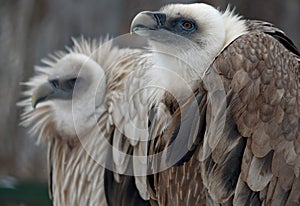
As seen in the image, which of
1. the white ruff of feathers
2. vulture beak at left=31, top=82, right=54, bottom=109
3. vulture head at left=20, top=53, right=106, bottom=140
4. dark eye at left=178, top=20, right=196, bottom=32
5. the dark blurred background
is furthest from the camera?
the dark blurred background

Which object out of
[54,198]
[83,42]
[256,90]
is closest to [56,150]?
[54,198]

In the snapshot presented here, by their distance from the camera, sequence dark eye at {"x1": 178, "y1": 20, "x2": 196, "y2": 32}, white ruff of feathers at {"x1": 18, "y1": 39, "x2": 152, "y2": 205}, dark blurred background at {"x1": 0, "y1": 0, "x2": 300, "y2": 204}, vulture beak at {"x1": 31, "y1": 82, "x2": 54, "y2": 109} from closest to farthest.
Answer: dark eye at {"x1": 178, "y1": 20, "x2": 196, "y2": 32} → white ruff of feathers at {"x1": 18, "y1": 39, "x2": 152, "y2": 205} → vulture beak at {"x1": 31, "y1": 82, "x2": 54, "y2": 109} → dark blurred background at {"x1": 0, "y1": 0, "x2": 300, "y2": 204}

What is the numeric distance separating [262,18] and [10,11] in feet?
6.86

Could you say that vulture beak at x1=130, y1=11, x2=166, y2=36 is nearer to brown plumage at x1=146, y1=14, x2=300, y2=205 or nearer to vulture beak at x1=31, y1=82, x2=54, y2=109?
brown plumage at x1=146, y1=14, x2=300, y2=205

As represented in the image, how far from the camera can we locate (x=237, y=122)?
9.79ft

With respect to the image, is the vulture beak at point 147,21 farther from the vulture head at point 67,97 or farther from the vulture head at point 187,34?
the vulture head at point 67,97

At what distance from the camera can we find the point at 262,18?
612 cm

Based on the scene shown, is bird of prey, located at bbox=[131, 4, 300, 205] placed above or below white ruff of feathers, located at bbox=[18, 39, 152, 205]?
above

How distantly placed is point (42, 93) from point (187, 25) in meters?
1.06

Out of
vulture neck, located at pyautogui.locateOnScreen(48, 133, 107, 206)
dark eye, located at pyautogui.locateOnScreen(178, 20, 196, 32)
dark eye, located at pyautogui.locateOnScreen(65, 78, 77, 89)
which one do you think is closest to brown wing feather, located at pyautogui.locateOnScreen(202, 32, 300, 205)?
dark eye, located at pyautogui.locateOnScreen(178, 20, 196, 32)

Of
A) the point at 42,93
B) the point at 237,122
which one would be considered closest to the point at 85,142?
the point at 42,93

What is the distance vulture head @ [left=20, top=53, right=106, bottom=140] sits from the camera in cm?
402

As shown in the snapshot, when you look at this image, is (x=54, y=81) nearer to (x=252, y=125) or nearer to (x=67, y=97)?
(x=67, y=97)

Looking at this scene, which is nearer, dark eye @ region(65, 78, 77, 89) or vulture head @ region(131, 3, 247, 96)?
vulture head @ region(131, 3, 247, 96)
